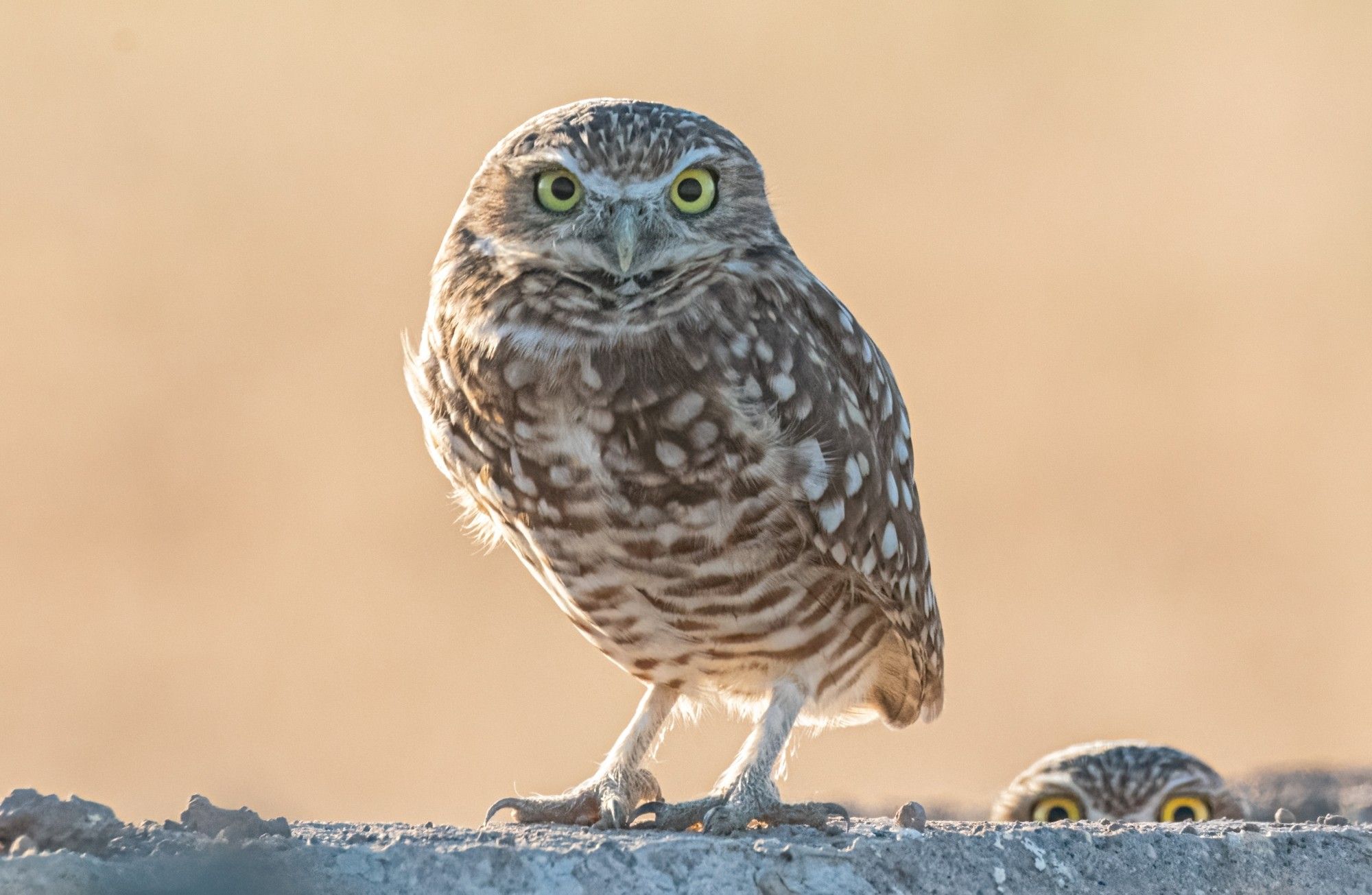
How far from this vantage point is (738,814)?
3918 mm

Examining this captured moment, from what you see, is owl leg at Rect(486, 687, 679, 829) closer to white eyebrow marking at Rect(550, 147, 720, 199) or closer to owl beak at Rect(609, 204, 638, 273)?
owl beak at Rect(609, 204, 638, 273)

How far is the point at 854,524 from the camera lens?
4.01 metres

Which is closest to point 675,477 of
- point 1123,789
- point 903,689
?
point 903,689

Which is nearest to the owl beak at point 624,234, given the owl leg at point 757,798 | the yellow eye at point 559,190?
the yellow eye at point 559,190

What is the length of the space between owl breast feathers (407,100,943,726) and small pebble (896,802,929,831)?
1.47 feet

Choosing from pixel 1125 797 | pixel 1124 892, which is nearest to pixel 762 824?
pixel 1124 892

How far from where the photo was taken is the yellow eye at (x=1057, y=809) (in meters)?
6.32

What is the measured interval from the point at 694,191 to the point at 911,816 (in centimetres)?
158

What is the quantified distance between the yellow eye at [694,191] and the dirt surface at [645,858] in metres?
1.48

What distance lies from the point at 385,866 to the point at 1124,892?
1607 mm

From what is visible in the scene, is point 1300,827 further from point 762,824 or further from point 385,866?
point 385,866

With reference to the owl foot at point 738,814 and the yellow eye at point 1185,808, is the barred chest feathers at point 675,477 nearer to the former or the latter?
the owl foot at point 738,814

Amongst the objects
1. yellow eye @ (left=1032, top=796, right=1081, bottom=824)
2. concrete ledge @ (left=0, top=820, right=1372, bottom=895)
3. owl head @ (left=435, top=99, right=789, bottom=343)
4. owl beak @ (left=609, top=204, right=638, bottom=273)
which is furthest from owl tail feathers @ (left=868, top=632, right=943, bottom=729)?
yellow eye @ (left=1032, top=796, right=1081, bottom=824)

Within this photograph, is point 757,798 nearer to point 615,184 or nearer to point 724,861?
point 724,861
